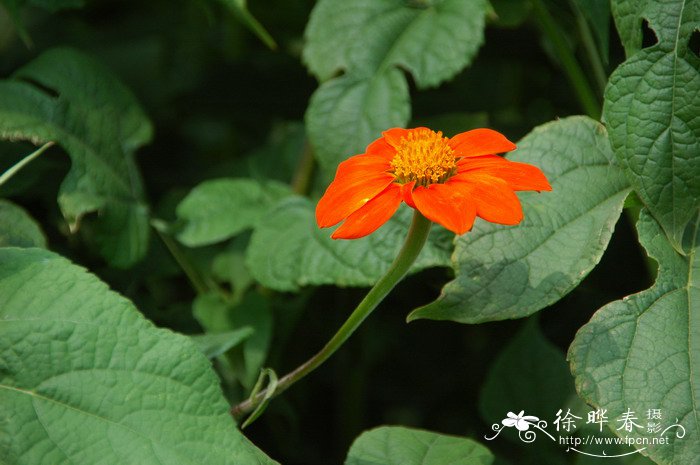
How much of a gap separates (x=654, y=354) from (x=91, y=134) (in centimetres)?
70

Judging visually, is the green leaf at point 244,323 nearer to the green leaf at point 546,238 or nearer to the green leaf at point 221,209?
the green leaf at point 221,209

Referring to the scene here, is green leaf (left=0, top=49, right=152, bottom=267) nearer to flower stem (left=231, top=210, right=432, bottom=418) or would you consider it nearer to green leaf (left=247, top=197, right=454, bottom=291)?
green leaf (left=247, top=197, right=454, bottom=291)

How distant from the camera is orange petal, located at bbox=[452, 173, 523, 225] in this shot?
0.61 m

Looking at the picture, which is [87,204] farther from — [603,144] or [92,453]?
[603,144]

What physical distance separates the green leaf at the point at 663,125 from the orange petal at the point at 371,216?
222mm

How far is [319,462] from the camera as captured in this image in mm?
1275

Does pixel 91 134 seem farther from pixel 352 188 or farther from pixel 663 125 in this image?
pixel 663 125

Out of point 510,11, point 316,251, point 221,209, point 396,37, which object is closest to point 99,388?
point 316,251

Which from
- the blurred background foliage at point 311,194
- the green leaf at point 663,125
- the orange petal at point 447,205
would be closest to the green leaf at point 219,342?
the blurred background foliage at point 311,194

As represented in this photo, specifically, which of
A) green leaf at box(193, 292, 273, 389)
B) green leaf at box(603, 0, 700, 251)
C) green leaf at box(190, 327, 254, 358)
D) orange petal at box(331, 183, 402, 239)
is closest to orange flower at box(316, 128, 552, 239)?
orange petal at box(331, 183, 402, 239)

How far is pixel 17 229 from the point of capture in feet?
2.91

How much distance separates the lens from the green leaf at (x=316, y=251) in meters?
0.84

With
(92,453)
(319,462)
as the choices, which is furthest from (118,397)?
(319,462)

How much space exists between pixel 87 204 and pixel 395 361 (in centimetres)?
69
